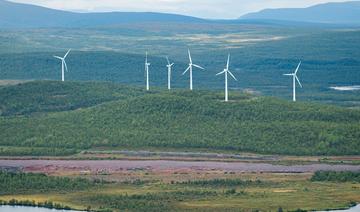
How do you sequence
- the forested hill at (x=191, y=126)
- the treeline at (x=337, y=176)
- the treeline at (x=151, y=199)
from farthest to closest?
the forested hill at (x=191, y=126) < the treeline at (x=337, y=176) < the treeline at (x=151, y=199)

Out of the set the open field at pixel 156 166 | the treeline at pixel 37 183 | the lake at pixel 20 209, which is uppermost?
the lake at pixel 20 209

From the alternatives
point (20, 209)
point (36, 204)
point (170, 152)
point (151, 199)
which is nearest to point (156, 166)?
point (170, 152)

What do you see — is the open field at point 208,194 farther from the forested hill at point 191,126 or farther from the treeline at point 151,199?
the forested hill at point 191,126

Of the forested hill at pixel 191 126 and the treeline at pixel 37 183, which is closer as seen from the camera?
the treeline at pixel 37 183

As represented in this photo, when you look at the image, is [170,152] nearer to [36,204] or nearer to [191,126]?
[191,126]

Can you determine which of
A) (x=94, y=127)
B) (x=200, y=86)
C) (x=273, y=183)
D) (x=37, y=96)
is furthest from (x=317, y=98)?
(x=273, y=183)

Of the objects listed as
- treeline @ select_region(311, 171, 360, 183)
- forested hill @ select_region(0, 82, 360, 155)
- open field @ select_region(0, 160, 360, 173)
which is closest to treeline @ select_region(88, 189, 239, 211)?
treeline @ select_region(311, 171, 360, 183)

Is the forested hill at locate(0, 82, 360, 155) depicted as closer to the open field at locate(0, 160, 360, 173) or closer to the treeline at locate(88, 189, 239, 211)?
the open field at locate(0, 160, 360, 173)

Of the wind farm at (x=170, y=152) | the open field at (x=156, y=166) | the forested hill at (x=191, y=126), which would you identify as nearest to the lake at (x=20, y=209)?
the wind farm at (x=170, y=152)
